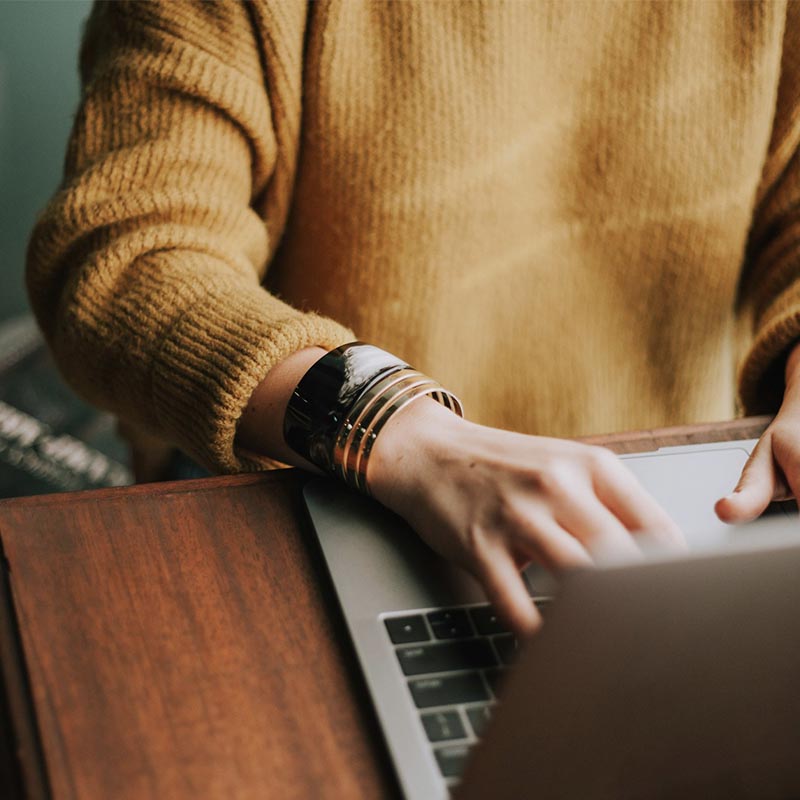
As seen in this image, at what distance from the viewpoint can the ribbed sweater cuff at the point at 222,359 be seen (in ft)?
1.59

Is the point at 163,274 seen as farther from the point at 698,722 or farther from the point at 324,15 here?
the point at 698,722

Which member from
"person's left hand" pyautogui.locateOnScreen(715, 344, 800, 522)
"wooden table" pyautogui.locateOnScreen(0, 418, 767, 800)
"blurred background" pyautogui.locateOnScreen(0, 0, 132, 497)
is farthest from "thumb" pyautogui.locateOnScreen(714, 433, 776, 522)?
"blurred background" pyautogui.locateOnScreen(0, 0, 132, 497)

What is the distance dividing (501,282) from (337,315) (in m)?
0.15

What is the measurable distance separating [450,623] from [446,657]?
0.06 ft

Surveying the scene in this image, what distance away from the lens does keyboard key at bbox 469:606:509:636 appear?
378mm

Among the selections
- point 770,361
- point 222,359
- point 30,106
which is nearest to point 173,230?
point 222,359

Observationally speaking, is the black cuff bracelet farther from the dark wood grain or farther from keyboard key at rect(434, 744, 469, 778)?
keyboard key at rect(434, 744, 469, 778)

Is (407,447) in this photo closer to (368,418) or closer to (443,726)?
(368,418)

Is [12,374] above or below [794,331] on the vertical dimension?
below

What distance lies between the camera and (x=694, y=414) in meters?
0.87

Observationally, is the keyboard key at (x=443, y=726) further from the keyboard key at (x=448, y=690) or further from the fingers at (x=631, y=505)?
the fingers at (x=631, y=505)

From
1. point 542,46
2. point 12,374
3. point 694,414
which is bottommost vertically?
point 12,374

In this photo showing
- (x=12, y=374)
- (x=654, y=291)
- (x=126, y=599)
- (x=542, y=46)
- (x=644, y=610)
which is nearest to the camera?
(x=644, y=610)

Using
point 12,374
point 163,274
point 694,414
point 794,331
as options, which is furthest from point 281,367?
point 12,374
